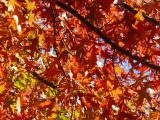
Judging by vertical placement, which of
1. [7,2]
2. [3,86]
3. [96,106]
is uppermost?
[3,86]

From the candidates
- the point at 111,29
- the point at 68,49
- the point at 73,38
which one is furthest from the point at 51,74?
the point at 111,29

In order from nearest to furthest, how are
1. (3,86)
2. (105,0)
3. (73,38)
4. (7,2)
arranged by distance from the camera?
1. (7,2)
2. (105,0)
3. (73,38)
4. (3,86)

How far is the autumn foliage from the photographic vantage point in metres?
2.00

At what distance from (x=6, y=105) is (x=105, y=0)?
1383mm

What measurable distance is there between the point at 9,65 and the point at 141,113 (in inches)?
46.5

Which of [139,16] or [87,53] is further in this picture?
[87,53]

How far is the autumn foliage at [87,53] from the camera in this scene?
200cm

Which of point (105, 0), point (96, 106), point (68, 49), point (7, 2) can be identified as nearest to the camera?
point (7, 2)

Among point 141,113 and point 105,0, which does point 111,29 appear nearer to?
point 105,0

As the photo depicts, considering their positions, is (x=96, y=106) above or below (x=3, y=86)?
below

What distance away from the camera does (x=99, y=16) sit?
2051 mm

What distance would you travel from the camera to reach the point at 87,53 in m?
2.36

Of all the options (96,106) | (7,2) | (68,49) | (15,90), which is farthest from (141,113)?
(7,2)

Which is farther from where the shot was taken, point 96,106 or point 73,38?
point 73,38
